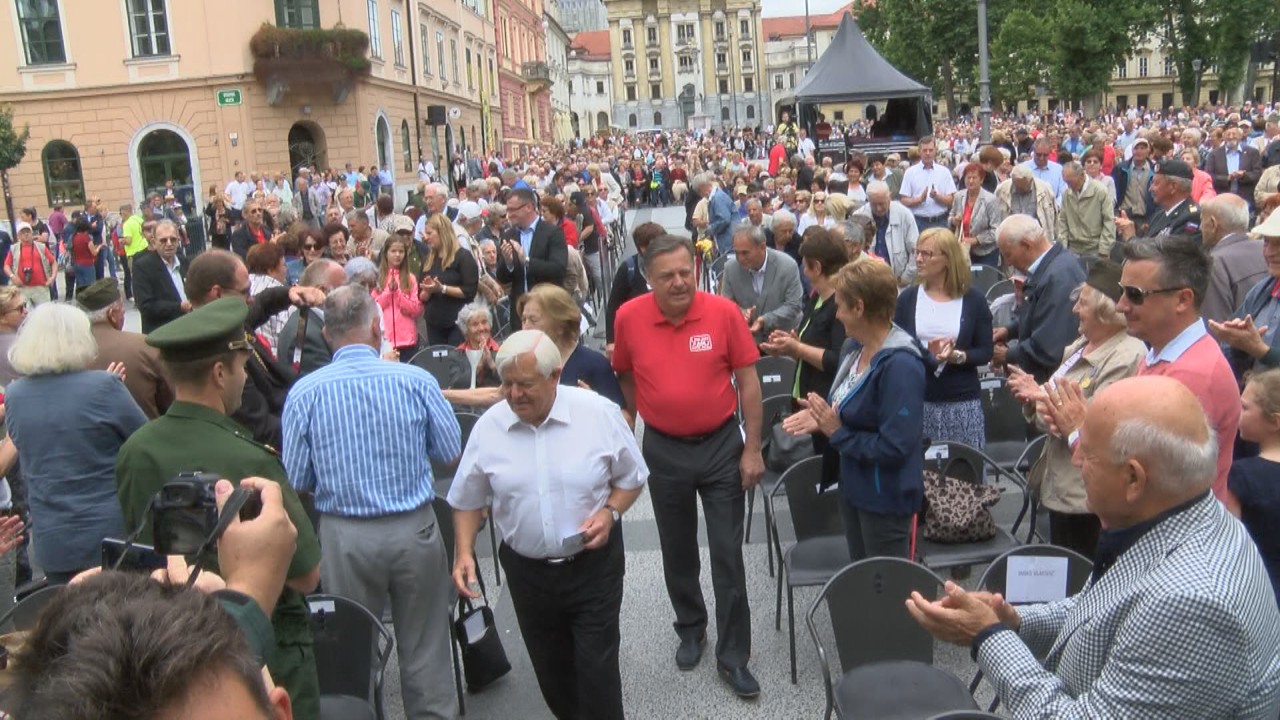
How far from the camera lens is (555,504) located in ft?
11.5

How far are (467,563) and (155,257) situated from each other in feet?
15.6

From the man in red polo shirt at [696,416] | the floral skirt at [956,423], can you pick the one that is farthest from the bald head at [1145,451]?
the floral skirt at [956,423]

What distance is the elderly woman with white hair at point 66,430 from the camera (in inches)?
152

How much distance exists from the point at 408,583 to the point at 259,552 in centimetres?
189

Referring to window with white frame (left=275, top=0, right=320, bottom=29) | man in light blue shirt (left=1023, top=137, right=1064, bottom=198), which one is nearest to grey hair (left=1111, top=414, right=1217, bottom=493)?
man in light blue shirt (left=1023, top=137, right=1064, bottom=198)

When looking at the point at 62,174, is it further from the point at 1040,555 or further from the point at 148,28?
the point at 1040,555

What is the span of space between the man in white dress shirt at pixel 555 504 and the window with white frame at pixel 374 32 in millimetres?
33601

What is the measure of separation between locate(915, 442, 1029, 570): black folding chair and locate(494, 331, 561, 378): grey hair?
76.4 inches

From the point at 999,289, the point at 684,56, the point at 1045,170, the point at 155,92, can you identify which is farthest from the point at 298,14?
the point at 684,56

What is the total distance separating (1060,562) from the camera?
3607mm

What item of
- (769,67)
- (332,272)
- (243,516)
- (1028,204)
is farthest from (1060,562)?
(769,67)

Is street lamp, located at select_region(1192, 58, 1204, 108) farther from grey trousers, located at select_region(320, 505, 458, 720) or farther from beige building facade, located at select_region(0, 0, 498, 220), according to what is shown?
grey trousers, located at select_region(320, 505, 458, 720)

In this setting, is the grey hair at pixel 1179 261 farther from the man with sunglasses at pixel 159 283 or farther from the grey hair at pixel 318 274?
the man with sunglasses at pixel 159 283

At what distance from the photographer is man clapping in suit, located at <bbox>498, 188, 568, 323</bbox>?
26.2ft
